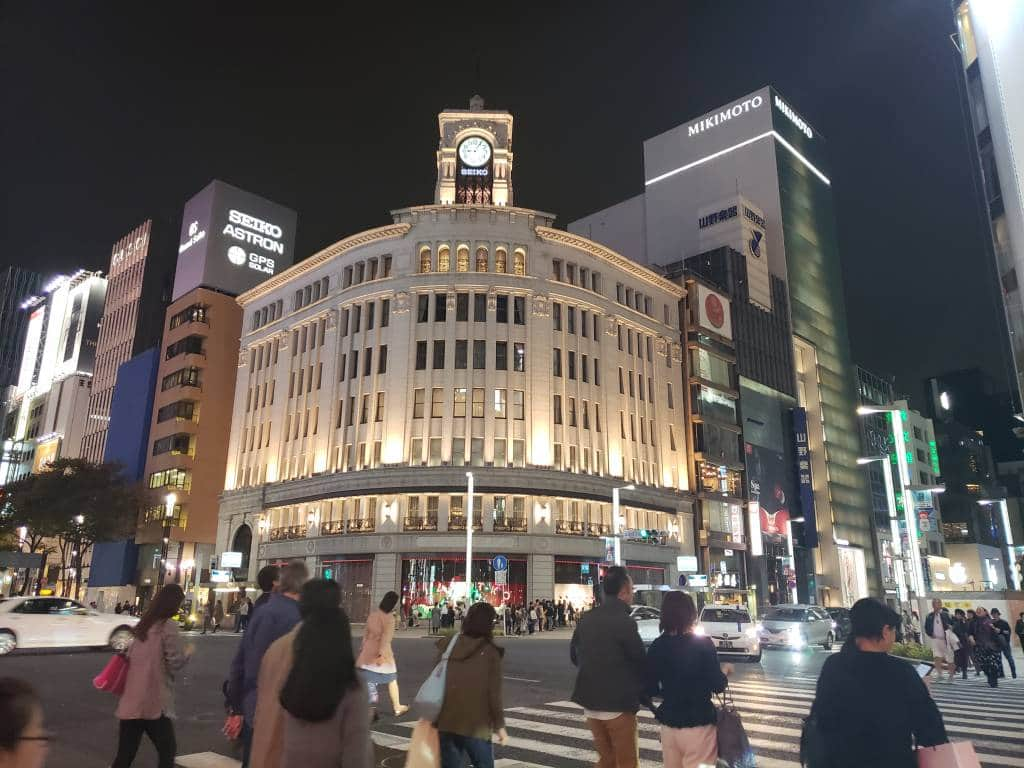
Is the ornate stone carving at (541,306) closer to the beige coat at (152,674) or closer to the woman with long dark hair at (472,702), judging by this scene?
the beige coat at (152,674)

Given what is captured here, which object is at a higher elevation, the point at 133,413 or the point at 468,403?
the point at 133,413

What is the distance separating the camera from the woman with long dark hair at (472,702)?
5.23 meters

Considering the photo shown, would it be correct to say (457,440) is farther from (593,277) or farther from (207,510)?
(207,510)

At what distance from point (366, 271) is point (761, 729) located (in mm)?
46673

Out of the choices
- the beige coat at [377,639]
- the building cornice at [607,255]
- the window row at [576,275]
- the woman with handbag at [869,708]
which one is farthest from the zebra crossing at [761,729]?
the building cornice at [607,255]

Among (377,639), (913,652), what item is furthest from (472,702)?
(913,652)

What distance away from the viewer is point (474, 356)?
48.8 m

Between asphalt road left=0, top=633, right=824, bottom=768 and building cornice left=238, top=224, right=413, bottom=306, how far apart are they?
32638mm

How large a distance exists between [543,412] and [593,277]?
42.6ft

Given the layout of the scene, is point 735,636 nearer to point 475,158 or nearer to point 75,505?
point 475,158

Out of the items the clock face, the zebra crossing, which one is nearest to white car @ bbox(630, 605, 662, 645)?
the zebra crossing

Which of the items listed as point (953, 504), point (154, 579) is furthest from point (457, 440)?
point (953, 504)

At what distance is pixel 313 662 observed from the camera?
3.40m

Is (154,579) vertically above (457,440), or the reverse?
(457,440)
